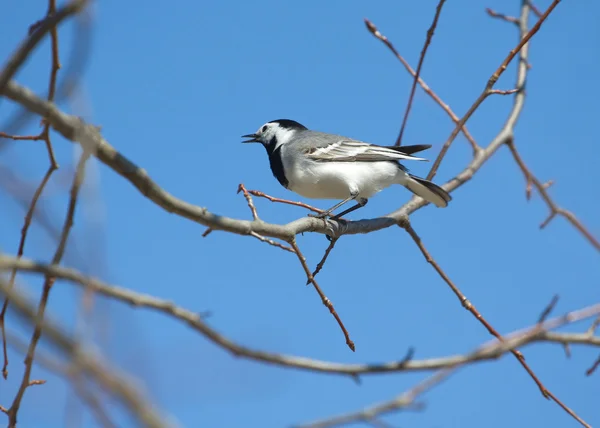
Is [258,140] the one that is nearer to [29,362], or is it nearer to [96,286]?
[29,362]

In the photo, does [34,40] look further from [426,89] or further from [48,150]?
[426,89]

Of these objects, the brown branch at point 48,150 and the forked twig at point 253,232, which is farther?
the forked twig at point 253,232

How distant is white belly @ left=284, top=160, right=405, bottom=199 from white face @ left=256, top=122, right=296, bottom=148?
1.14 m

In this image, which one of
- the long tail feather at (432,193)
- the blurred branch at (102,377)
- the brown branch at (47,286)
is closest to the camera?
the blurred branch at (102,377)

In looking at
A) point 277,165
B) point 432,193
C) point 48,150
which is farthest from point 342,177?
point 48,150

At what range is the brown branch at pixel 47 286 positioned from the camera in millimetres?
1898

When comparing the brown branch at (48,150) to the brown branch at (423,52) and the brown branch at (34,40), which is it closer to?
the brown branch at (34,40)

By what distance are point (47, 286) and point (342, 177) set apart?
4838 millimetres

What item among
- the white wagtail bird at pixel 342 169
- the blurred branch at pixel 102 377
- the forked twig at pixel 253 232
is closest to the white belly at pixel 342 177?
the white wagtail bird at pixel 342 169

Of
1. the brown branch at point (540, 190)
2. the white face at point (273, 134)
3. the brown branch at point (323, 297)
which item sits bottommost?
the brown branch at point (323, 297)

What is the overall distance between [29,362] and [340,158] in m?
5.25

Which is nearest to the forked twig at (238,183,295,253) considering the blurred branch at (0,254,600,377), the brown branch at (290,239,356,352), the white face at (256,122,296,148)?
the brown branch at (290,239,356,352)

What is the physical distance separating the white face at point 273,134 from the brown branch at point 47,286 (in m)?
5.93

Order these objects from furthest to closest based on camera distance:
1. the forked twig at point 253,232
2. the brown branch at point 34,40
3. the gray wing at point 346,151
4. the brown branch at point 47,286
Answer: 1. the gray wing at point 346,151
2. the forked twig at point 253,232
3. the brown branch at point 47,286
4. the brown branch at point 34,40
